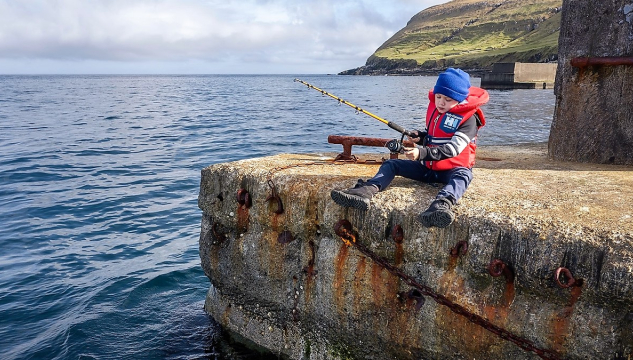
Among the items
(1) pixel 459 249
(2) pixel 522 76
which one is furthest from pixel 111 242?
(2) pixel 522 76

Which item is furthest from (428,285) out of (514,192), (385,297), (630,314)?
(630,314)

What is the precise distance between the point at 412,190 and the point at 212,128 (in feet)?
76.6

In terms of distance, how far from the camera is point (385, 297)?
14.7ft

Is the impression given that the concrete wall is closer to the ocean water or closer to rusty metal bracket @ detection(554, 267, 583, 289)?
rusty metal bracket @ detection(554, 267, 583, 289)

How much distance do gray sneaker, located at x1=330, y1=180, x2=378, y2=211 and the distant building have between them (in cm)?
5820

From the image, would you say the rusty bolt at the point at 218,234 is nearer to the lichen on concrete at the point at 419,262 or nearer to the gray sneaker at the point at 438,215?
the lichen on concrete at the point at 419,262

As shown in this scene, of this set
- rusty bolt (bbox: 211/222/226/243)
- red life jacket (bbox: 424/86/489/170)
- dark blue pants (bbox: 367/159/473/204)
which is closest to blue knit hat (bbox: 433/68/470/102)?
red life jacket (bbox: 424/86/489/170)

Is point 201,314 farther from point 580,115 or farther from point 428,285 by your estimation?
point 580,115

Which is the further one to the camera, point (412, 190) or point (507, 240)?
point (412, 190)

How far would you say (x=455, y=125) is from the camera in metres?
4.83

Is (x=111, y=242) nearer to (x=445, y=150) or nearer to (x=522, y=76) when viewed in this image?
(x=445, y=150)

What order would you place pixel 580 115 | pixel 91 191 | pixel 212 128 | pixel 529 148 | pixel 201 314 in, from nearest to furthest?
pixel 580 115 < pixel 201 314 < pixel 529 148 < pixel 91 191 < pixel 212 128

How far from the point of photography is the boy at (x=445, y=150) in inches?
173

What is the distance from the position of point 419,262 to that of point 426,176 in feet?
3.33
